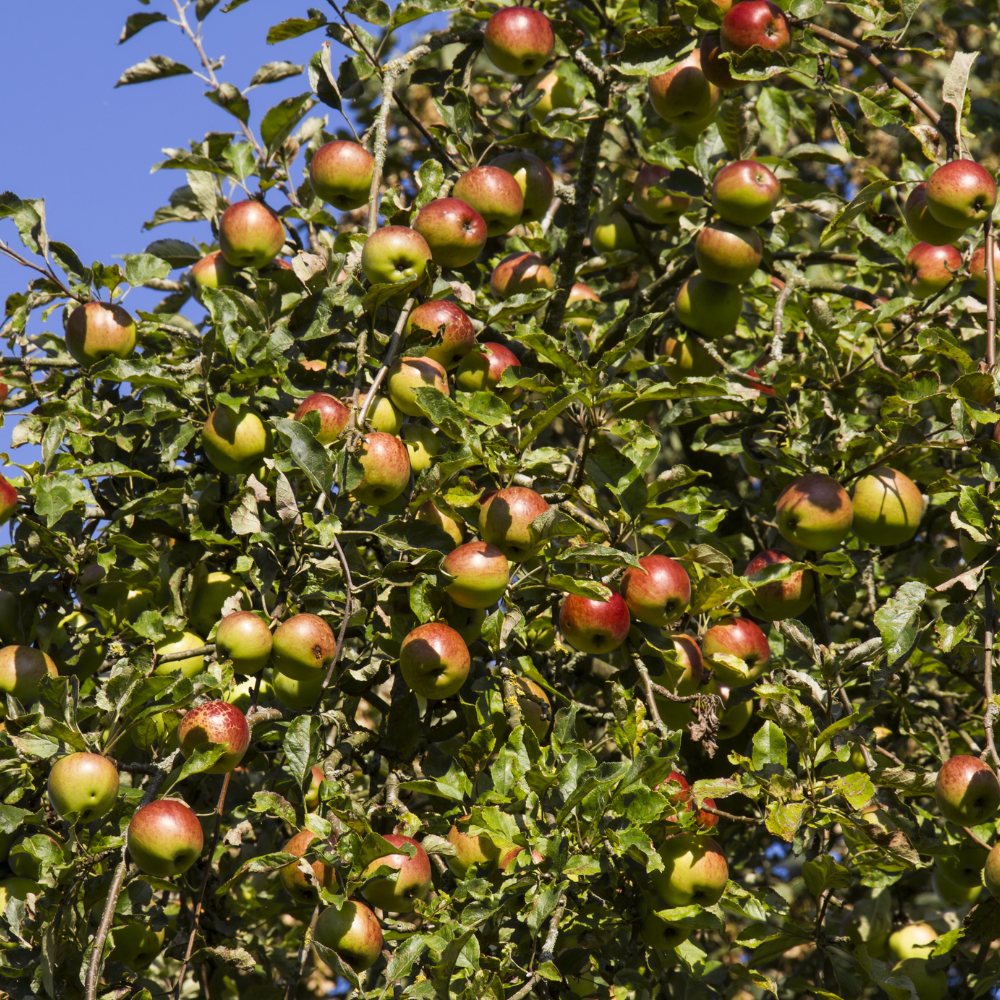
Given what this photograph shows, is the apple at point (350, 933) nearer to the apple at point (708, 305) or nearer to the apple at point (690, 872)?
the apple at point (690, 872)

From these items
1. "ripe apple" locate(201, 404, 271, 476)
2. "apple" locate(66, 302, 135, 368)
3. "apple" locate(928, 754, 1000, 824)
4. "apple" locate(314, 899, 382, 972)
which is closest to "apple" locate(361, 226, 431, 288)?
"ripe apple" locate(201, 404, 271, 476)

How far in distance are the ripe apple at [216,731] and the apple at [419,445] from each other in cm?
70

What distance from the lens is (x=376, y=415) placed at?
88.2 inches

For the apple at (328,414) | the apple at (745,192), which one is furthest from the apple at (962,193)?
the apple at (328,414)

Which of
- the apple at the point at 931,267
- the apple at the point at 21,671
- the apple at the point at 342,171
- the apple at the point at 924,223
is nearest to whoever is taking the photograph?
the apple at the point at 21,671

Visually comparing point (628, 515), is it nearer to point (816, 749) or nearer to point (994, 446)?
point (816, 749)

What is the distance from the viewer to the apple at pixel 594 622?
2.14 meters

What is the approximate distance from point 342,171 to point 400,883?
5.36ft

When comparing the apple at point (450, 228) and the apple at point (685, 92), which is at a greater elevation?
the apple at point (685, 92)

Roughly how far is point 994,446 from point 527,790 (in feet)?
3.82

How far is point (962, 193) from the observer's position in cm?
220

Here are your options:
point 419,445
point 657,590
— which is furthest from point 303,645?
point 657,590

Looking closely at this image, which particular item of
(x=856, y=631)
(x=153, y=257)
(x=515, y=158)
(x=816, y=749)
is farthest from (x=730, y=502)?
(x=153, y=257)

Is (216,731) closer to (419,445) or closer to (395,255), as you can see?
(419,445)
